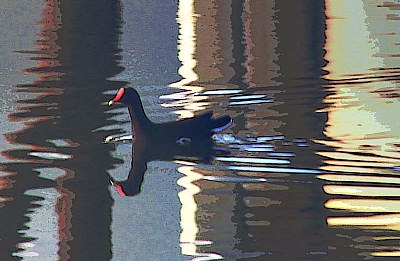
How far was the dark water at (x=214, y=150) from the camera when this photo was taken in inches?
173

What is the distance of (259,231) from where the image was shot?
14.5 ft

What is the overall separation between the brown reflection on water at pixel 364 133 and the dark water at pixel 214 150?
1 cm

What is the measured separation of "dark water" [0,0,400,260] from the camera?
4.38 metres

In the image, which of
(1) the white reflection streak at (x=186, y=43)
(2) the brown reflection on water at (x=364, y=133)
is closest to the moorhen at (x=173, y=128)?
(2) the brown reflection on water at (x=364, y=133)

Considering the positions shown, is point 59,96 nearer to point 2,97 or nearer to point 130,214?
point 2,97

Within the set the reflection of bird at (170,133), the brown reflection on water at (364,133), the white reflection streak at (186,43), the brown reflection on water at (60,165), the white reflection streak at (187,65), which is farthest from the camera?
the white reflection streak at (186,43)

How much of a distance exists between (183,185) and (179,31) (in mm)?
7129

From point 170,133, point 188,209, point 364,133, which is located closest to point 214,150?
point 170,133

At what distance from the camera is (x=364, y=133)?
6395 millimetres

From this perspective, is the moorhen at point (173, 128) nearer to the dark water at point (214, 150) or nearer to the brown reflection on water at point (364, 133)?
the dark water at point (214, 150)

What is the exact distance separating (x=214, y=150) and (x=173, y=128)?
0.87 ft

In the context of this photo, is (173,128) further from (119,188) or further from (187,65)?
(187,65)

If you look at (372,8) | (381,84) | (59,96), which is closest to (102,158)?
(59,96)

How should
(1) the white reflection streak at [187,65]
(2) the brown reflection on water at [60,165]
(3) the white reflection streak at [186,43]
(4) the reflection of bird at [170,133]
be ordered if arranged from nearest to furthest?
(2) the brown reflection on water at [60,165], (4) the reflection of bird at [170,133], (1) the white reflection streak at [187,65], (3) the white reflection streak at [186,43]
